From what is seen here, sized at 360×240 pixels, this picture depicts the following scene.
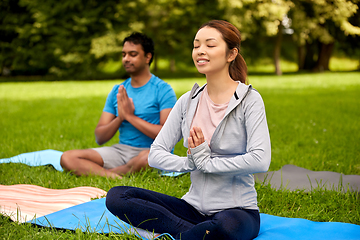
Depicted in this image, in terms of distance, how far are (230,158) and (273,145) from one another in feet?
11.9

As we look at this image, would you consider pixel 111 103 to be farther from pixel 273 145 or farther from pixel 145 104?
pixel 273 145

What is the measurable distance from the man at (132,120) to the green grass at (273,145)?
0.18 meters

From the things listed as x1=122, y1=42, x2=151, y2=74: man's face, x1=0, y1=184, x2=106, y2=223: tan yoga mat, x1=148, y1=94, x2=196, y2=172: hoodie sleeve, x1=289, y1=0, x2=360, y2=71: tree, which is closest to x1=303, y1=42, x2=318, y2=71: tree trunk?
x1=289, y1=0, x2=360, y2=71: tree

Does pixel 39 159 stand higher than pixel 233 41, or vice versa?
pixel 233 41

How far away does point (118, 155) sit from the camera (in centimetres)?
420

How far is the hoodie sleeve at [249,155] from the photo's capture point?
217 centimetres

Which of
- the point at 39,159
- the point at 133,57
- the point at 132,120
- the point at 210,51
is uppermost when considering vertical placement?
the point at 210,51

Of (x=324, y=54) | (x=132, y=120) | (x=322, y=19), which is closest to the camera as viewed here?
(x=132, y=120)

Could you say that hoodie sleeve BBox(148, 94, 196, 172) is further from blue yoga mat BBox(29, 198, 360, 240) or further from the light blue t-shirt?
the light blue t-shirt

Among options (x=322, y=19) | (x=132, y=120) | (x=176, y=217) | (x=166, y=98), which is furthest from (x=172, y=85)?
(x=176, y=217)

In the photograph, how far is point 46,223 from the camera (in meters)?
2.77

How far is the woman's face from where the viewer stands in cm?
229

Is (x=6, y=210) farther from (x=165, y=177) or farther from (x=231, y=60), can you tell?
(x=231, y=60)

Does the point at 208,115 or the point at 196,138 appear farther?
the point at 208,115
